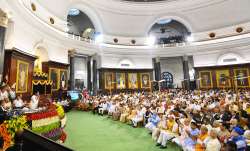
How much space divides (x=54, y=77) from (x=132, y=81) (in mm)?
11262

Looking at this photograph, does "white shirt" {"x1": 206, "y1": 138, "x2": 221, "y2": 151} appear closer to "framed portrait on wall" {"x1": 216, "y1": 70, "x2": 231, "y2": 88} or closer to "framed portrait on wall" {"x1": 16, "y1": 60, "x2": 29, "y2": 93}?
"framed portrait on wall" {"x1": 16, "y1": 60, "x2": 29, "y2": 93}

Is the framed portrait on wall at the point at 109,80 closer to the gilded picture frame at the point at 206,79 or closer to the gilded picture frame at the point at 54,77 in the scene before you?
the gilded picture frame at the point at 54,77

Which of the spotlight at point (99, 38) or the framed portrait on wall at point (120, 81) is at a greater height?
Result: the spotlight at point (99, 38)

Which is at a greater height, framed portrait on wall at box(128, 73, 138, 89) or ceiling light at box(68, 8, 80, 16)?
ceiling light at box(68, 8, 80, 16)

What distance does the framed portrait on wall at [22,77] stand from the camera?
399 inches

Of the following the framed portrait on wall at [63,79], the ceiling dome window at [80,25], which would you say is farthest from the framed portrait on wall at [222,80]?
the ceiling dome window at [80,25]

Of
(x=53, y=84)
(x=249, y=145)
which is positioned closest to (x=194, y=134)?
(x=249, y=145)

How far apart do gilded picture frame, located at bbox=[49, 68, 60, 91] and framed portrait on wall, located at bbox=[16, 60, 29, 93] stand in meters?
3.81

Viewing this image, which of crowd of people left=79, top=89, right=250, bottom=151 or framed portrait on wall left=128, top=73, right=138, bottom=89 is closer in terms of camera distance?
crowd of people left=79, top=89, right=250, bottom=151

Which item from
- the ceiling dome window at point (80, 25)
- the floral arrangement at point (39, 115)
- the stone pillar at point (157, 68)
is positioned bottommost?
the floral arrangement at point (39, 115)

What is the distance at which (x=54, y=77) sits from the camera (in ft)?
50.2

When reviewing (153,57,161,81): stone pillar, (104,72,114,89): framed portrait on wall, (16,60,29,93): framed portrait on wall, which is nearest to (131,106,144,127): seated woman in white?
(16,60,29,93): framed portrait on wall

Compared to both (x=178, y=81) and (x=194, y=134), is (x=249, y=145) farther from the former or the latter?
(x=178, y=81)

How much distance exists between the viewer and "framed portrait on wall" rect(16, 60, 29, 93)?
10.1m
